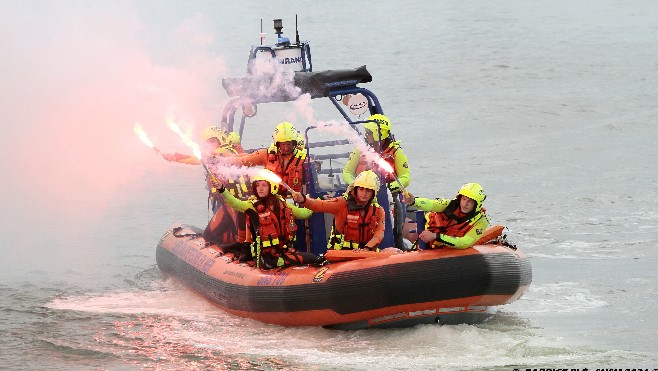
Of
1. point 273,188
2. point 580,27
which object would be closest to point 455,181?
point 273,188

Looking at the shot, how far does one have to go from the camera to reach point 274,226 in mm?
12305

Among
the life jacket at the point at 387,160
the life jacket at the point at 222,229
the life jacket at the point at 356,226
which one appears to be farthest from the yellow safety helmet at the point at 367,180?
the life jacket at the point at 222,229

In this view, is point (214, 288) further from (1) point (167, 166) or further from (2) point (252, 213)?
(1) point (167, 166)

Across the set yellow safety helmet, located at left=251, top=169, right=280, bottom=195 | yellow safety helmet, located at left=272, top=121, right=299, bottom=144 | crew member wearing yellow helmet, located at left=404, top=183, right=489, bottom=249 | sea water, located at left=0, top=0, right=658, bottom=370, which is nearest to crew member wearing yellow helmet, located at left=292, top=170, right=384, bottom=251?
yellow safety helmet, located at left=251, top=169, right=280, bottom=195

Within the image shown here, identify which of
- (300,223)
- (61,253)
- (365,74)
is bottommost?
(61,253)

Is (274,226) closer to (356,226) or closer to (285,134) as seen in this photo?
(356,226)

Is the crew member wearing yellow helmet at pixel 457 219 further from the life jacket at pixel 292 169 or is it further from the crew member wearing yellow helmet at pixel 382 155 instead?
the life jacket at pixel 292 169

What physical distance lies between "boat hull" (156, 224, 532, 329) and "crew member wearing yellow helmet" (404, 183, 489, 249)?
12 centimetres

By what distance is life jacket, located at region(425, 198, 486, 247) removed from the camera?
11.5 meters

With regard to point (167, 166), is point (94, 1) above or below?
above

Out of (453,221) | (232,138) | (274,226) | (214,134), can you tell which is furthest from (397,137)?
(453,221)

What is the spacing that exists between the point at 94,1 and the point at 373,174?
29.7m

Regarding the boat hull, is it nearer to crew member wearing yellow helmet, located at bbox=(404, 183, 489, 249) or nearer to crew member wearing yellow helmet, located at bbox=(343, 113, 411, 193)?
crew member wearing yellow helmet, located at bbox=(404, 183, 489, 249)

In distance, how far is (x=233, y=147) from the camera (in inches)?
592
